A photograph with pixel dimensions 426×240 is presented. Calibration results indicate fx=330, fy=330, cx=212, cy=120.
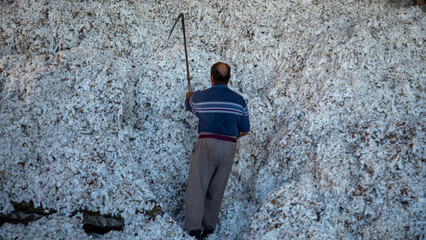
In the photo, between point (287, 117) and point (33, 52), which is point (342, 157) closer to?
point (287, 117)

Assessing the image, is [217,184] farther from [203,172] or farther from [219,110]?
[219,110]

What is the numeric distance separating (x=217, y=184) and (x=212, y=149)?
0.50 metres

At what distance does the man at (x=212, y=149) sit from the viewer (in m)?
4.09

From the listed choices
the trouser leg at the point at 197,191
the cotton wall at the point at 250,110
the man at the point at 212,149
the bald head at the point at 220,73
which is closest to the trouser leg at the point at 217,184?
the man at the point at 212,149

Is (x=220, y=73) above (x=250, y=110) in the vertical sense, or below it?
above

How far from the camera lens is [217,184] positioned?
424cm

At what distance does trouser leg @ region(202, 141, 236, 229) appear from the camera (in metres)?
4.12

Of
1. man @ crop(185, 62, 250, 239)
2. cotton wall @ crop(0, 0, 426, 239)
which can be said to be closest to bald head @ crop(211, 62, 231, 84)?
man @ crop(185, 62, 250, 239)

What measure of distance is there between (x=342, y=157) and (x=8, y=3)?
20.2 feet

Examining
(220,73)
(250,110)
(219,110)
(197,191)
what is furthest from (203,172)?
(250,110)

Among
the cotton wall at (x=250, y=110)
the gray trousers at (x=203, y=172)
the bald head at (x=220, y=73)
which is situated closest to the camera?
the cotton wall at (x=250, y=110)

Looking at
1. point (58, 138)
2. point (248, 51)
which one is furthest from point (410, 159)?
point (58, 138)

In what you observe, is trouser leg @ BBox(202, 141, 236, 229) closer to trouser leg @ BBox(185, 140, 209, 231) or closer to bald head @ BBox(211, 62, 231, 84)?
trouser leg @ BBox(185, 140, 209, 231)

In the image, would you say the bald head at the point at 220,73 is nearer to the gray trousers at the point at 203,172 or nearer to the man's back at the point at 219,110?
the man's back at the point at 219,110
